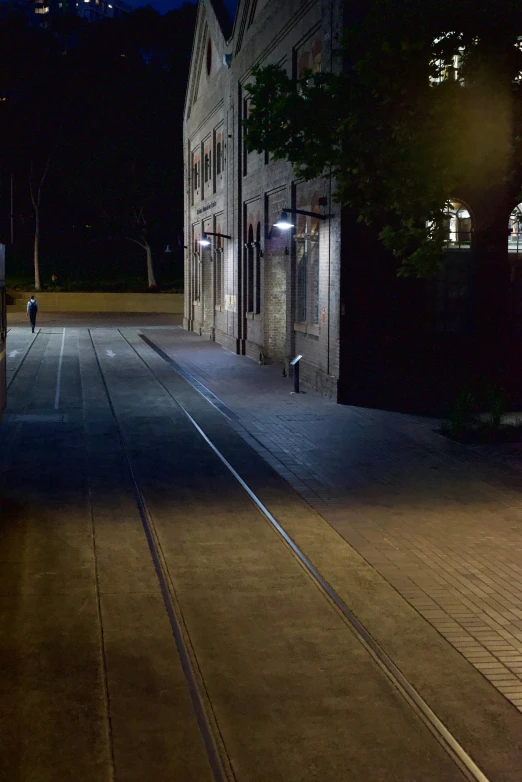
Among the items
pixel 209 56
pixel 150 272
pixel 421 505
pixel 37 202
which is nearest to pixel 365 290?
pixel 421 505

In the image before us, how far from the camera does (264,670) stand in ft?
21.0

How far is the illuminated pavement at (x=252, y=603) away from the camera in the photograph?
5.33 m

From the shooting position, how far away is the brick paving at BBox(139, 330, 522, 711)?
7.46 meters

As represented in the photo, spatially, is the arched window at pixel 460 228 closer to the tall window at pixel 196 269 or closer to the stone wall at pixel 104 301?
the tall window at pixel 196 269

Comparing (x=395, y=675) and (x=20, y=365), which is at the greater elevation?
(x=20, y=365)

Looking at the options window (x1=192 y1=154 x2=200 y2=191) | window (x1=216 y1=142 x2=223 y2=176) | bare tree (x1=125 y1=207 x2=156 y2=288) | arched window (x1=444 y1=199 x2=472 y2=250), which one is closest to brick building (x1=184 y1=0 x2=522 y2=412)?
arched window (x1=444 y1=199 x2=472 y2=250)

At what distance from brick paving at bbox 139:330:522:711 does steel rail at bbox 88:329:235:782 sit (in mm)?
1973

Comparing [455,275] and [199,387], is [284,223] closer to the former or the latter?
[199,387]

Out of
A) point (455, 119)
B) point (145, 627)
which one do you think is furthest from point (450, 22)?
point (145, 627)

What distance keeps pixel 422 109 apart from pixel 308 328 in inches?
387

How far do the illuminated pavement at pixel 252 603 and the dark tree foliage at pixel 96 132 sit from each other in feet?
174

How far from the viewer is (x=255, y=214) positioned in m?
30.5

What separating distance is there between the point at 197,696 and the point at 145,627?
1.37m

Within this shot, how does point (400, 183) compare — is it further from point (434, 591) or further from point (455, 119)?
point (434, 591)
